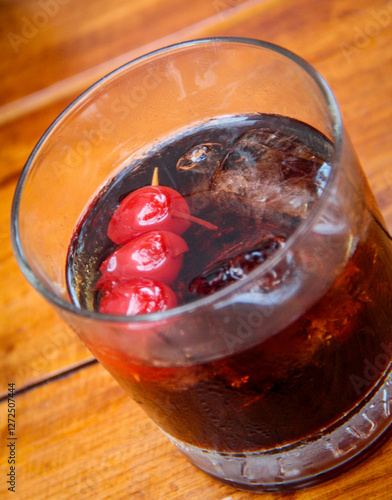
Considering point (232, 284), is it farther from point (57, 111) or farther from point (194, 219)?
point (57, 111)

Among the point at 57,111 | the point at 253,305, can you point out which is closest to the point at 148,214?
the point at 253,305

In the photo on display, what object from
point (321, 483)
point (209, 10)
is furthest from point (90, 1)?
point (321, 483)

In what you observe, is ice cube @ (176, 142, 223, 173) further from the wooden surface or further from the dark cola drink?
the wooden surface

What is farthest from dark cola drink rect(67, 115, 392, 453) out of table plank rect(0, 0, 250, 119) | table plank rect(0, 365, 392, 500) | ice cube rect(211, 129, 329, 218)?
table plank rect(0, 0, 250, 119)

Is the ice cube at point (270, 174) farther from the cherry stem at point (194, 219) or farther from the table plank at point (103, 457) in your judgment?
the table plank at point (103, 457)

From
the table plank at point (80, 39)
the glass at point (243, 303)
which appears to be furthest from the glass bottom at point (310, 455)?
the table plank at point (80, 39)

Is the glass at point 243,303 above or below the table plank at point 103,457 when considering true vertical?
above

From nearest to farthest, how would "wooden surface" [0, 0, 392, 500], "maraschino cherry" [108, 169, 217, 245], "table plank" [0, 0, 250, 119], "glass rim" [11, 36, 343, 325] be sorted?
"glass rim" [11, 36, 343, 325], "maraschino cherry" [108, 169, 217, 245], "wooden surface" [0, 0, 392, 500], "table plank" [0, 0, 250, 119]

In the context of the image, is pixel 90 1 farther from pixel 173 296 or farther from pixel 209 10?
pixel 173 296
